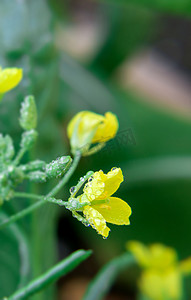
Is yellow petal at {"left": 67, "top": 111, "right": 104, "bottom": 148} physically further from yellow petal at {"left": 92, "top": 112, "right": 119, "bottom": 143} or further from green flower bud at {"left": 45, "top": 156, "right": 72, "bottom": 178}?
green flower bud at {"left": 45, "top": 156, "right": 72, "bottom": 178}

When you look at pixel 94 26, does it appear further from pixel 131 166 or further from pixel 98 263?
pixel 98 263

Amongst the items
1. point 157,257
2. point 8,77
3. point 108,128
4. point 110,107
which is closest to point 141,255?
point 157,257

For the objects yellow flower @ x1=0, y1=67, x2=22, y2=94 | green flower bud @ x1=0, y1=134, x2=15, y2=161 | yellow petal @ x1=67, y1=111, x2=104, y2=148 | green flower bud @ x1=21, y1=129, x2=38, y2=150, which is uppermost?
yellow petal @ x1=67, y1=111, x2=104, y2=148

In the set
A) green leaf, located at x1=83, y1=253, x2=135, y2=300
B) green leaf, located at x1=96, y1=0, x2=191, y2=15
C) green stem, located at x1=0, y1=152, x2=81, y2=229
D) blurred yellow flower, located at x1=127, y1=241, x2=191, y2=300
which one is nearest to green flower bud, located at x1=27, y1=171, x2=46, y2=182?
green stem, located at x1=0, y1=152, x2=81, y2=229

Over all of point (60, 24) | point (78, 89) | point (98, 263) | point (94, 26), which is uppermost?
point (94, 26)

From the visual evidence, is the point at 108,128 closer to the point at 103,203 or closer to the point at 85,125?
the point at 85,125

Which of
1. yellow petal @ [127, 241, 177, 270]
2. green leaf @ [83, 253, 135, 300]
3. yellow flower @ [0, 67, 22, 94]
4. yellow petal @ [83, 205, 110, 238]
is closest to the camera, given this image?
yellow petal @ [83, 205, 110, 238]

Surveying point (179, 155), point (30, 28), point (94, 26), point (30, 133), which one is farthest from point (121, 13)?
point (30, 133)
